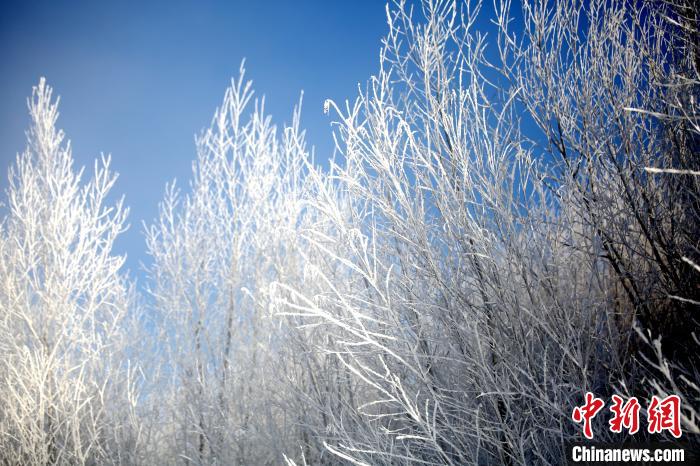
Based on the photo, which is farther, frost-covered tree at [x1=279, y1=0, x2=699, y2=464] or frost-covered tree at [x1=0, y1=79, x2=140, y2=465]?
frost-covered tree at [x1=0, y1=79, x2=140, y2=465]

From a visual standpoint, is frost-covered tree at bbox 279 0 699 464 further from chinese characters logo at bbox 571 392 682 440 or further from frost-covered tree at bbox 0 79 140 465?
frost-covered tree at bbox 0 79 140 465

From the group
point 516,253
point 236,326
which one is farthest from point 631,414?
point 236,326

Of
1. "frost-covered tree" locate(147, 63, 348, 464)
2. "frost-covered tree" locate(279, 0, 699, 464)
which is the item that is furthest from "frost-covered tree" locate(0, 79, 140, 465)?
"frost-covered tree" locate(279, 0, 699, 464)

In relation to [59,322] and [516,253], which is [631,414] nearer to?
[516,253]

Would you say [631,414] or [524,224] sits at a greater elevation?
[524,224]

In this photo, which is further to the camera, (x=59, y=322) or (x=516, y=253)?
(x=59, y=322)

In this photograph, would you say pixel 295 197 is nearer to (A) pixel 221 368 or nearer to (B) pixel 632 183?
(A) pixel 221 368

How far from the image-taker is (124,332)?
6730 millimetres

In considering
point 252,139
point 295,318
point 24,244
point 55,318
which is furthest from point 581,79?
point 24,244

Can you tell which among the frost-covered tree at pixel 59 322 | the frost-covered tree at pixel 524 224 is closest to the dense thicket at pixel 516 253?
the frost-covered tree at pixel 524 224

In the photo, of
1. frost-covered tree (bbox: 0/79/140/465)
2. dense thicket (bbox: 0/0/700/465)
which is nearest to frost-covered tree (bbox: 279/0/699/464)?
dense thicket (bbox: 0/0/700/465)

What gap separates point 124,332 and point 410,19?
6.19m

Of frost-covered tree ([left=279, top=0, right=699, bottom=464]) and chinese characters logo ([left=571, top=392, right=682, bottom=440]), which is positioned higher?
frost-covered tree ([left=279, top=0, right=699, bottom=464])

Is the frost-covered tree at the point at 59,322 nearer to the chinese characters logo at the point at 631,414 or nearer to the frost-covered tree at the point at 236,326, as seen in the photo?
the frost-covered tree at the point at 236,326
